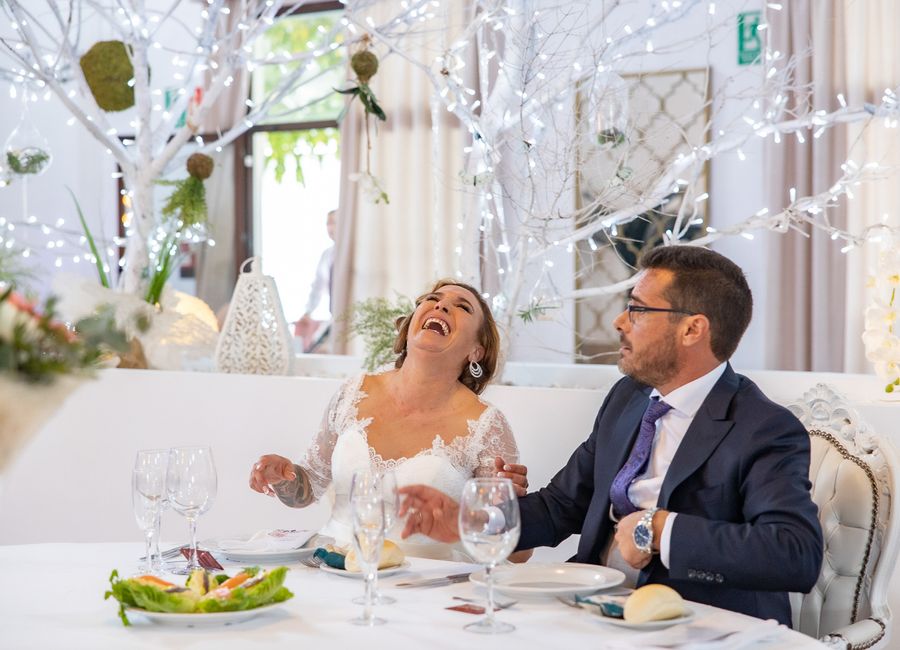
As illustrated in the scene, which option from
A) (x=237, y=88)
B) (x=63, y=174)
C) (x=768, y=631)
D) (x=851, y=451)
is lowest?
(x=768, y=631)

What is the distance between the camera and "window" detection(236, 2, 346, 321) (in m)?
7.04

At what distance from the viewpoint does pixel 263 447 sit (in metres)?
3.60

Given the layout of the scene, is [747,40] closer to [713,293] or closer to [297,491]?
A: [713,293]

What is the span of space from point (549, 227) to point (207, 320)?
153 cm

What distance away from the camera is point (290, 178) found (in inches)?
280

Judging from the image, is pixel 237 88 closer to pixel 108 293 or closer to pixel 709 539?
pixel 108 293

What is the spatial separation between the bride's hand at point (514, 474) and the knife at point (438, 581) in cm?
42

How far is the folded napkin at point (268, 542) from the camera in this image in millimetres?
1969

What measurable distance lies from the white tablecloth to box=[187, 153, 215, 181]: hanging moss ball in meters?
2.38

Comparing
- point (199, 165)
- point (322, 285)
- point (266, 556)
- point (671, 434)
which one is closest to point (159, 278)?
point (199, 165)

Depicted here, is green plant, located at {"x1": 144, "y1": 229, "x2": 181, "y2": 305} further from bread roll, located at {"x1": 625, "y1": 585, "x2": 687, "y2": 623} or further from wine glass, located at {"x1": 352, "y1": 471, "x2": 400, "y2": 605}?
bread roll, located at {"x1": 625, "y1": 585, "x2": 687, "y2": 623}

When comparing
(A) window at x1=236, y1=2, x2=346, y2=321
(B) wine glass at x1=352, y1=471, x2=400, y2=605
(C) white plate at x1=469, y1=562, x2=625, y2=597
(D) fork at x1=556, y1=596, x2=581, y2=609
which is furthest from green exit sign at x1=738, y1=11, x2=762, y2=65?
(B) wine glass at x1=352, y1=471, x2=400, y2=605

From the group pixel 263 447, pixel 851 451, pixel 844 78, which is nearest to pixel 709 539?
pixel 851 451

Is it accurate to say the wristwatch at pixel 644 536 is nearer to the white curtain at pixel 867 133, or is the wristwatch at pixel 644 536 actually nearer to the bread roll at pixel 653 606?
the bread roll at pixel 653 606
